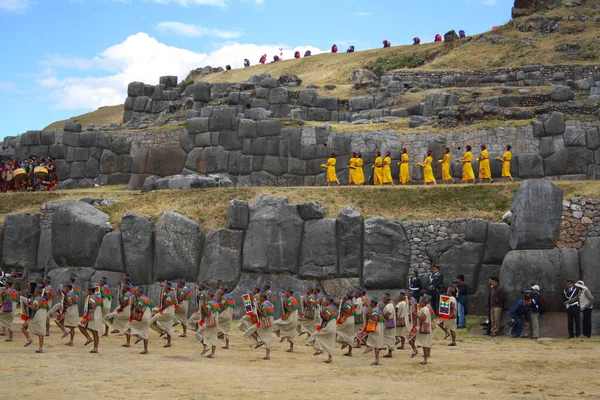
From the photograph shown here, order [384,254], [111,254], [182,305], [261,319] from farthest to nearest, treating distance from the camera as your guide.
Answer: [111,254]
[384,254]
[182,305]
[261,319]

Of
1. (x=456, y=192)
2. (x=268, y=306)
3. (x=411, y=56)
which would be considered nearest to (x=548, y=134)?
(x=456, y=192)

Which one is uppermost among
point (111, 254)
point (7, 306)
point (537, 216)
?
point (537, 216)

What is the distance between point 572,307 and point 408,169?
484 inches

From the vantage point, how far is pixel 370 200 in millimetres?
28234

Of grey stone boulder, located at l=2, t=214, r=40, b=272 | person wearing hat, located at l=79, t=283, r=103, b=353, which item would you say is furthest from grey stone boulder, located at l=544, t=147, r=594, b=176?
grey stone boulder, located at l=2, t=214, r=40, b=272

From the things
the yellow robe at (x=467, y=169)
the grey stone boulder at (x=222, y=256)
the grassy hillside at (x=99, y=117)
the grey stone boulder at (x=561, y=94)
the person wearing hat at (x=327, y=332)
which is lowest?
the person wearing hat at (x=327, y=332)

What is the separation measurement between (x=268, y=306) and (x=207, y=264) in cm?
790

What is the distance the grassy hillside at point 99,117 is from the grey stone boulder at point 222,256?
35755mm

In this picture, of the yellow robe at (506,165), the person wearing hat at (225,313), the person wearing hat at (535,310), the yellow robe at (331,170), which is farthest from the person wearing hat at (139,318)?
the yellow robe at (506,165)

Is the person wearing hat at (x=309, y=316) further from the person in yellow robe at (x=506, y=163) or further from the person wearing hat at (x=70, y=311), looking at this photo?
the person in yellow robe at (x=506, y=163)

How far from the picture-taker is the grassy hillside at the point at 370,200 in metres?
26.6

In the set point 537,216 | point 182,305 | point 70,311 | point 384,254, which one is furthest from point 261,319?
point 537,216

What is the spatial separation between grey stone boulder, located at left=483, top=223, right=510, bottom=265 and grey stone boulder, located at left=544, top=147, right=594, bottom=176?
24.6 ft

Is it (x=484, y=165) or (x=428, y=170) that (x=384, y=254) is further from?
(x=484, y=165)
